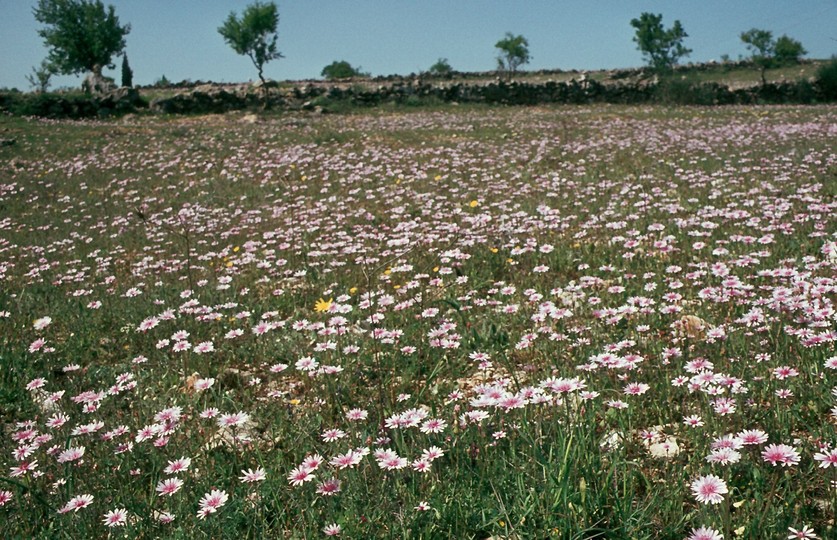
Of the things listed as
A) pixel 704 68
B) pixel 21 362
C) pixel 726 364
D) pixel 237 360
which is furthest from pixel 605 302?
pixel 704 68

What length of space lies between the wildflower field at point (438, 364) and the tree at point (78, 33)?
5596 centimetres

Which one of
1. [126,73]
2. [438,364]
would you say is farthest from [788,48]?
[438,364]

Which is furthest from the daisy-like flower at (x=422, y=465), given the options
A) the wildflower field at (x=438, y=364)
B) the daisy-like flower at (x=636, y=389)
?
the daisy-like flower at (x=636, y=389)

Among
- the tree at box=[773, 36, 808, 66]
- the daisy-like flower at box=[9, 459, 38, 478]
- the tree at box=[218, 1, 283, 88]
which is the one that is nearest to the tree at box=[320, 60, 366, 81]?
the tree at box=[218, 1, 283, 88]

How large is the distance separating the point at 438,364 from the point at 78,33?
65.5 meters

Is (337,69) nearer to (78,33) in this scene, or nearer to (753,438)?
(78,33)

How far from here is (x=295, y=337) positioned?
15.2ft

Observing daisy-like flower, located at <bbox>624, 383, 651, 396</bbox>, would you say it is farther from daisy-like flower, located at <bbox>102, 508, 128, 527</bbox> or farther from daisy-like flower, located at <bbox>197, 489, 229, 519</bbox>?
daisy-like flower, located at <bbox>102, 508, 128, 527</bbox>

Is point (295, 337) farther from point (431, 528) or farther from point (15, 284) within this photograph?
point (15, 284)

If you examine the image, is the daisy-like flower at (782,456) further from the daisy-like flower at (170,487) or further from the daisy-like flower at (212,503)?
the daisy-like flower at (170,487)

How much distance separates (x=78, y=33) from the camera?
185 ft

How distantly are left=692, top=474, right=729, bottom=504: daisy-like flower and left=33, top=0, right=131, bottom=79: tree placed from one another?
64668 mm

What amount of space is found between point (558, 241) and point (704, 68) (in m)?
54.1

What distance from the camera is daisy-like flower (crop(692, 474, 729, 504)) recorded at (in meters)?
2.01
